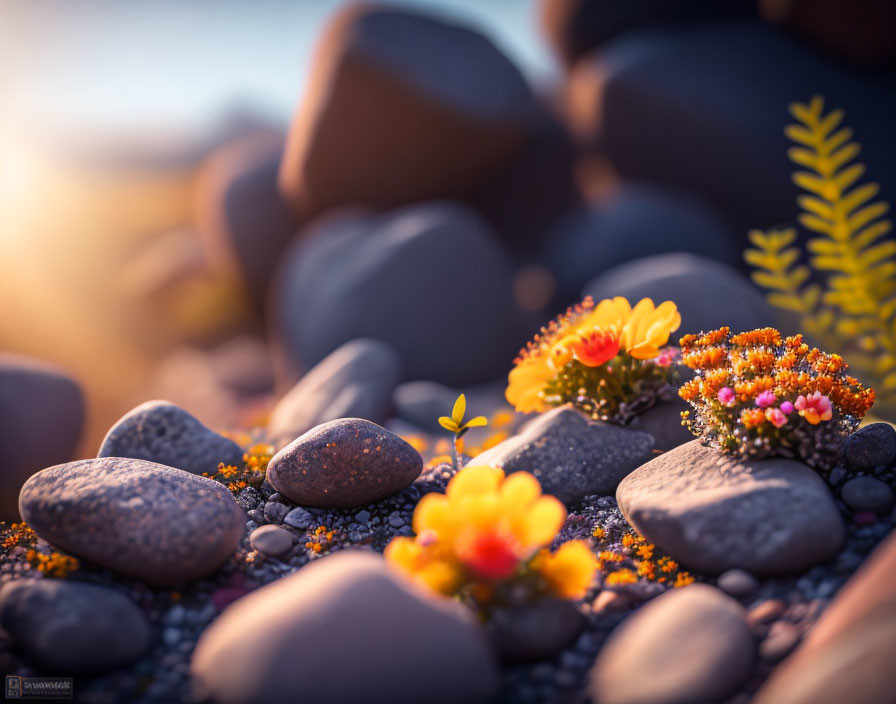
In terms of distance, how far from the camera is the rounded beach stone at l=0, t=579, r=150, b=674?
200 cm

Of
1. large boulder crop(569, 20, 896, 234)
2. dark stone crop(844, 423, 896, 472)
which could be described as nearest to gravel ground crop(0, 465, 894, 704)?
dark stone crop(844, 423, 896, 472)

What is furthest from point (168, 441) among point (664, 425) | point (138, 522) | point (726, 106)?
point (726, 106)

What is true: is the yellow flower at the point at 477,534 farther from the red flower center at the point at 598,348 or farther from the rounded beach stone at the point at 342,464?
the red flower center at the point at 598,348

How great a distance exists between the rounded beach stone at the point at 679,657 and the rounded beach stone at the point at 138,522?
4.64 ft

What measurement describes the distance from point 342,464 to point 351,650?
3.79 ft

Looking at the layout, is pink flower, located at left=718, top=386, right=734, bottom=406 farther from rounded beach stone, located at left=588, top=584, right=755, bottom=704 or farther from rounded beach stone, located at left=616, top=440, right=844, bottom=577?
rounded beach stone, located at left=588, top=584, right=755, bottom=704

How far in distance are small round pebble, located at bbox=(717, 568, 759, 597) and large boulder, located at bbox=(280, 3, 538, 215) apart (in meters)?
6.07

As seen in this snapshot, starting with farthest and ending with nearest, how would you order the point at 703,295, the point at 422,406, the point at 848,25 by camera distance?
the point at 848,25, the point at 422,406, the point at 703,295

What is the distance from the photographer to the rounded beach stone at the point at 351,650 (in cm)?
158

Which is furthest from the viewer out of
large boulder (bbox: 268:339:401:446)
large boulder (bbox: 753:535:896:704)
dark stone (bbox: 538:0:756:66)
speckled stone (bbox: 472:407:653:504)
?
dark stone (bbox: 538:0:756:66)

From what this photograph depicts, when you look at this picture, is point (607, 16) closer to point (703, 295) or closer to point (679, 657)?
point (703, 295)

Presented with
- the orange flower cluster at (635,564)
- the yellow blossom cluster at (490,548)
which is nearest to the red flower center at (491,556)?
the yellow blossom cluster at (490,548)

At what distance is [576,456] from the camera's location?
2877mm

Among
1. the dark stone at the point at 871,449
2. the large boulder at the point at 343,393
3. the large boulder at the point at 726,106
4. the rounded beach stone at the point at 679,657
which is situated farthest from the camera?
the large boulder at the point at 726,106
